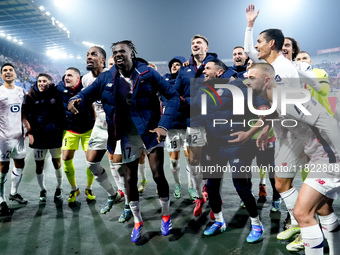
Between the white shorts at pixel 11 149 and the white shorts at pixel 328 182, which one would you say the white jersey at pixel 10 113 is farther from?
the white shorts at pixel 328 182

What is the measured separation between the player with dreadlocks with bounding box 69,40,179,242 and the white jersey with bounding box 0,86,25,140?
1.81 metres

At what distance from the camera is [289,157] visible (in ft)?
8.86

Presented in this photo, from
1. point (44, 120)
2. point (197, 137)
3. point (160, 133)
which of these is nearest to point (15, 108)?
point (44, 120)

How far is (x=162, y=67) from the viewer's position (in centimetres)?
4856

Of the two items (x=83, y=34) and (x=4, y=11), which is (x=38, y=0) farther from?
(x=83, y=34)

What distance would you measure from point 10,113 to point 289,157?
161 inches

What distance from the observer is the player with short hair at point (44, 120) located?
428 cm

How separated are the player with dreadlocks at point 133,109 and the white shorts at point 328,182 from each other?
157cm

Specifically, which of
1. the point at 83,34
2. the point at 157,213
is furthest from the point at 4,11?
the point at 83,34

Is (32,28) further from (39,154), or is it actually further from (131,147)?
(131,147)

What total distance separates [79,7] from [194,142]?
5531cm

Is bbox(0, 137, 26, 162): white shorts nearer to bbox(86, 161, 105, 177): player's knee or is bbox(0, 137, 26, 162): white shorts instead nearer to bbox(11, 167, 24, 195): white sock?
bbox(11, 167, 24, 195): white sock

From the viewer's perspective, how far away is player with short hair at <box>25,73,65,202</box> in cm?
428

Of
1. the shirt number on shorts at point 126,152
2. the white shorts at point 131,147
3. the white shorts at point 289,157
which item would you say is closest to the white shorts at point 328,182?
the white shorts at point 289,157
